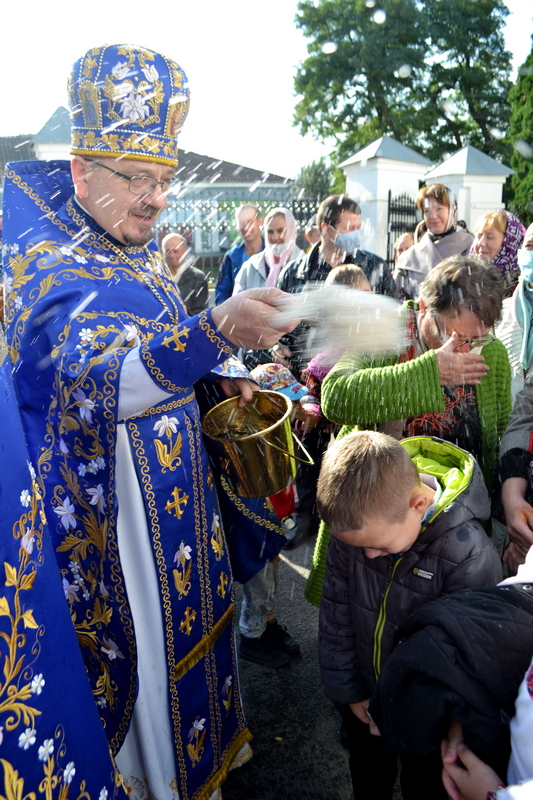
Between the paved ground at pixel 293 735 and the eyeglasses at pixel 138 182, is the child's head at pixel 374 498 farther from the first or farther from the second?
the paved ground at pixel 293 735

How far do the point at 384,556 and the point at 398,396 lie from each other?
20.0 inches

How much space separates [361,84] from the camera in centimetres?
2869

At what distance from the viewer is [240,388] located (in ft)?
7.09

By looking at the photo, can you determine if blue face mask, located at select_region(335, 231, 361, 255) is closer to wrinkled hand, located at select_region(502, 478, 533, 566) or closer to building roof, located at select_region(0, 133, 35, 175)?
wrinkled hand, located at select_region(502, 478, 533, 566)

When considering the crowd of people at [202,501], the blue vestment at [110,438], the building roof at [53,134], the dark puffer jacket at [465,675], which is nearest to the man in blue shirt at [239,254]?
Result: the crowd of people at [202,501]

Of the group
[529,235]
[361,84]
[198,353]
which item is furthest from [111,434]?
[361,84]

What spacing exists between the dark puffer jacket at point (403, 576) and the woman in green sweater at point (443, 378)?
0.60 ft

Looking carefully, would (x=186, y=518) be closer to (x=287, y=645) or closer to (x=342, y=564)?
(x=342, y=564)

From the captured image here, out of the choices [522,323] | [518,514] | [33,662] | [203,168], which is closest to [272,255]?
[522,323]

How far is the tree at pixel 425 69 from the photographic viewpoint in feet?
88.1

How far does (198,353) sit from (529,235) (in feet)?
7.35

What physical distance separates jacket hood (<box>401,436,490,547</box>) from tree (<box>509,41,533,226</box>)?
1615cm

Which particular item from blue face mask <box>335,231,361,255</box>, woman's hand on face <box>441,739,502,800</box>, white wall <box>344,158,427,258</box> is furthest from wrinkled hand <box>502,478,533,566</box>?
white wall <box>344,158,427,258</box>

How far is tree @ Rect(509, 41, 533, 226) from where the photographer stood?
1661 centimetres
